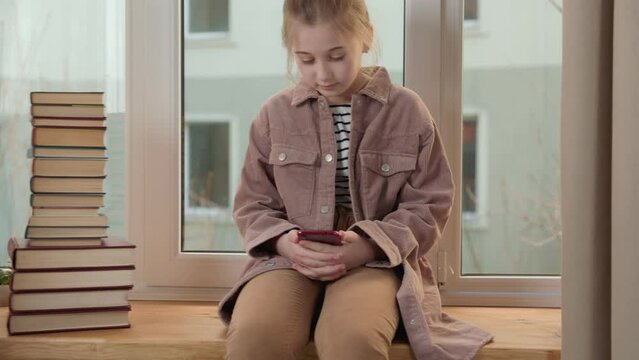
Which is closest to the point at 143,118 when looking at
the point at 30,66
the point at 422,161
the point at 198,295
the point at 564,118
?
the point at 30,66

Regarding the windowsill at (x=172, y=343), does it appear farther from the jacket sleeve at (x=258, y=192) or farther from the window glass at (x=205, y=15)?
the window glass at (x=205, y=15)

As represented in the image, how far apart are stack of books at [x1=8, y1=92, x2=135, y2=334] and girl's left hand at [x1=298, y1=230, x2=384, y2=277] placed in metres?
0.40

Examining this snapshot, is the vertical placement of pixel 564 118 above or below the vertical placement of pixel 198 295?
above

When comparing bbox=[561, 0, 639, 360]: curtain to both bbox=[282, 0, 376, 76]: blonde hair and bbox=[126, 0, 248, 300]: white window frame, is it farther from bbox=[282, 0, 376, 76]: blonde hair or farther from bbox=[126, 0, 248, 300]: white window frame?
bbox=[126, 0, 248, 300]: white window frame

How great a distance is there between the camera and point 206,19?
1.90m

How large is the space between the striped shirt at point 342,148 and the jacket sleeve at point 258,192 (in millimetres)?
126

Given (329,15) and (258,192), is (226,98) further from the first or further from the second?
(329,15)

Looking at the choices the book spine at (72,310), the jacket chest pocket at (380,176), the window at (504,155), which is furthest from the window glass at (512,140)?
the book spine at (72,310)

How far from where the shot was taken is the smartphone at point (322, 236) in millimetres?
1440

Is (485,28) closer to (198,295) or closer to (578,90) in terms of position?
(578,90)

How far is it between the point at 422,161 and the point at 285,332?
1.51ft

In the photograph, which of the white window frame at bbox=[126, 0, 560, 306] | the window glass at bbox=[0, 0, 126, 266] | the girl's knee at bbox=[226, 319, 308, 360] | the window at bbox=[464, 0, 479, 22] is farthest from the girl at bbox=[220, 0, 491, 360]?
the window glass at bbox=[0, 0, 126, 266]

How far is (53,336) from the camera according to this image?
154cm

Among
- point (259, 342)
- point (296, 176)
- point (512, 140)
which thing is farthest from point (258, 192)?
point (512, 140)
